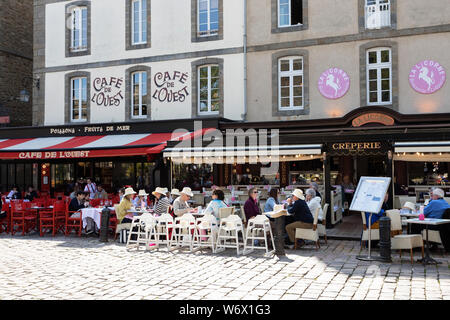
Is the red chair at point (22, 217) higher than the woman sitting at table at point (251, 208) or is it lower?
lower

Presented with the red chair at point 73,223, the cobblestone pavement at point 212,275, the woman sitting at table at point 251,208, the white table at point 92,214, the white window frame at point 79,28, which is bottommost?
the cobblestone pavement at point 212,275

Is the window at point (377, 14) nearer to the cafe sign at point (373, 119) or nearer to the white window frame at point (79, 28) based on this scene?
Answer: the cafe sign at point (373, 119)

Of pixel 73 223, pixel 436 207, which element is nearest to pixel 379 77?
pixel 436 207

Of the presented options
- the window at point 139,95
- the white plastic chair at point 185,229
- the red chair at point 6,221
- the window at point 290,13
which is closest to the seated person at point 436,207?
the white plastic chair at point 185,229

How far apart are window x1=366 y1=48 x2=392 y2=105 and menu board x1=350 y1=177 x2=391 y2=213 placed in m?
6.80

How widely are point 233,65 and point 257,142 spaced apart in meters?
3.53

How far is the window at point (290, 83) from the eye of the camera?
619 inches

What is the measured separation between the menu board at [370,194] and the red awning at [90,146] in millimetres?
6938

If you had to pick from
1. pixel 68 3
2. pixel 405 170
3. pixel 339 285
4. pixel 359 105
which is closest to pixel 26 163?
pixel 68 3

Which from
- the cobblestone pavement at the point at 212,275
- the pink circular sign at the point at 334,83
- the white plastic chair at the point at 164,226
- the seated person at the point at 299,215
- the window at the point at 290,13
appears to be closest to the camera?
the cobblestone pavement at the point at 212,275

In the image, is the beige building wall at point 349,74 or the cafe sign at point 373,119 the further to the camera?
the beige building wall at point 349,74

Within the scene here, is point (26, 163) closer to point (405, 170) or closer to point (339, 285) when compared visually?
point (405, 170)

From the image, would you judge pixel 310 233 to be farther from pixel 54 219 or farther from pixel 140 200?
pixel 54 219

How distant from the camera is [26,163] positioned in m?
20.2
